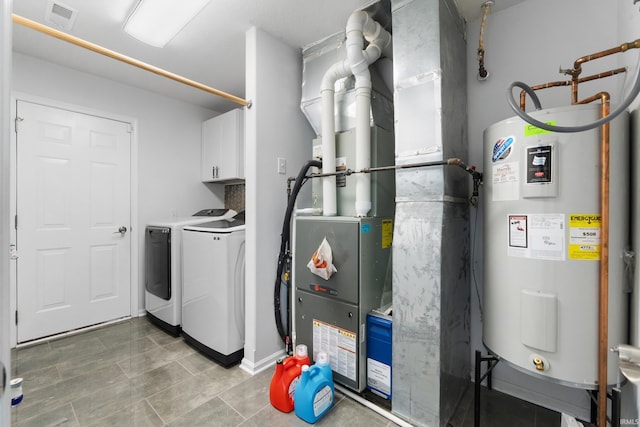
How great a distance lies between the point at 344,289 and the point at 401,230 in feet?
1.74

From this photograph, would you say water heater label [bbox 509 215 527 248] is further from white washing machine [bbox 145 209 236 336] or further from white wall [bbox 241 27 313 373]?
white washing machine [bbox 145 209 236 336]

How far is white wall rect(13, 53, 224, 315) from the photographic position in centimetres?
266

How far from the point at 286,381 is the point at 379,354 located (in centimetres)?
59

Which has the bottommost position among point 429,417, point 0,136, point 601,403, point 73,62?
point 429,417

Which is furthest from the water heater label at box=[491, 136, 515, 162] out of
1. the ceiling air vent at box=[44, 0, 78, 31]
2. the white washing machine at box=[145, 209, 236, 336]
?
the ceiling air vent at box=[44, 0, 78, 31]

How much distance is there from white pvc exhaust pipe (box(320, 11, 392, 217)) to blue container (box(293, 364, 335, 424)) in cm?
99

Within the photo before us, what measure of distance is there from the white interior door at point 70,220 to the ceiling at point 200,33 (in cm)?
56

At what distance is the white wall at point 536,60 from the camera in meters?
1.61

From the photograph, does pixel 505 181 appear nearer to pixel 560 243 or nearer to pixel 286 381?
pixel 560 243

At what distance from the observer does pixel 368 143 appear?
6.18ft

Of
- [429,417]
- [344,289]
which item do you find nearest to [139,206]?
[344,289]

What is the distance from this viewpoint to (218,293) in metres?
2.25

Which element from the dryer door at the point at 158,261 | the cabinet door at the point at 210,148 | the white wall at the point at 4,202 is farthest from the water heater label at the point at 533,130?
the cabinet door at the point at 210,148

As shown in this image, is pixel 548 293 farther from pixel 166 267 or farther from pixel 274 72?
pixel 166 267
